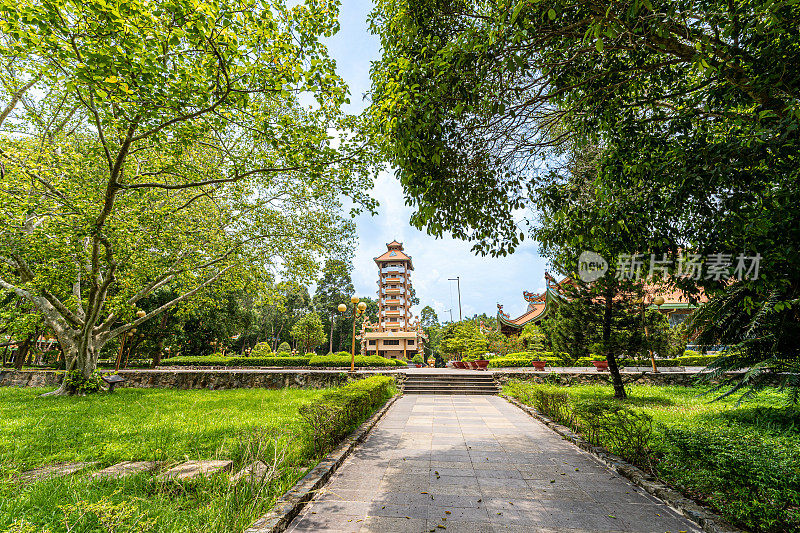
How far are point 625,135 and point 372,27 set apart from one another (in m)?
3.98

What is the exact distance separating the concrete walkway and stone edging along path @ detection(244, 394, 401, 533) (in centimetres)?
10

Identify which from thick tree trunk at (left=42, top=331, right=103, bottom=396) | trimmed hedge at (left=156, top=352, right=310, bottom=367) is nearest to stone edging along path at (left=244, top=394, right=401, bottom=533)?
thick tree trunk at (left=42, top=331, right=103, bottom=396)

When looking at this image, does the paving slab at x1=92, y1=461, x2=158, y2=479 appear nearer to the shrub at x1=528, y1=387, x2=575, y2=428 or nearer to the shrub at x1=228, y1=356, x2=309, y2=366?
the shrub at x1=528, y1=387, x2=575, y2=428

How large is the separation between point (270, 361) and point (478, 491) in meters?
21.5

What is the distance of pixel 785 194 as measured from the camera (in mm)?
3049

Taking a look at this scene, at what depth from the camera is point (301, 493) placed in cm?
350

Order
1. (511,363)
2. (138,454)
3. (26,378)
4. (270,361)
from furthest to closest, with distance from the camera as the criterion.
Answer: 1. (270,361)
2. (511,363)
3. (26,378)
4. (138,454)

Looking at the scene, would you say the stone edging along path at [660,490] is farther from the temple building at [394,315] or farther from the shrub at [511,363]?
the temple building at [394,315]

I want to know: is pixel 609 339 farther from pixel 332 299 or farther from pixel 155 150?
pixel 332 299

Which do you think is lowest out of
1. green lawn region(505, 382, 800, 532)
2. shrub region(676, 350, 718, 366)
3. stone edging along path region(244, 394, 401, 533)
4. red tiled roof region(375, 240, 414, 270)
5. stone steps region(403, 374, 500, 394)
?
stone steps region(403, 374, 500, 394)

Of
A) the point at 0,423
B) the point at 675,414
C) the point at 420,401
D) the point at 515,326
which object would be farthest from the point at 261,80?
the point at 515,326

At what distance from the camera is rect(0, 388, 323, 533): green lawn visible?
9.21ft

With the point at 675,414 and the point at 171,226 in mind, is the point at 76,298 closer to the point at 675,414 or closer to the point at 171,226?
the point at 171,226

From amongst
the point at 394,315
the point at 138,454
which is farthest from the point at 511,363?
the point at 394,315
